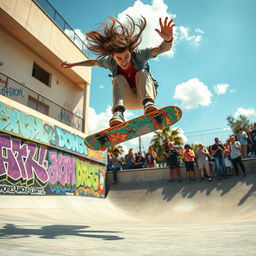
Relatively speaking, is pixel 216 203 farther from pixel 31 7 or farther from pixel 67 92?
pixel 31 7

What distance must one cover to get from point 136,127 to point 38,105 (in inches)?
312

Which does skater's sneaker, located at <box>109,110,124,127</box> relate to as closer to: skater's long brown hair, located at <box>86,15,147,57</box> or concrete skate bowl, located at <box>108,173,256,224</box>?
skater's long brown hair, located at <box>86,15,147,57</box>

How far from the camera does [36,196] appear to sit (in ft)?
25.0

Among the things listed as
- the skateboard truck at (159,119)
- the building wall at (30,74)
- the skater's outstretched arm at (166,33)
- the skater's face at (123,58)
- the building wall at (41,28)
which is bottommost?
the skateboard truck at (159,119)

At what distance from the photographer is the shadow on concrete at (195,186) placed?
301 inches

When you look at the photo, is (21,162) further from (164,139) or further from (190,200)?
(164,139)

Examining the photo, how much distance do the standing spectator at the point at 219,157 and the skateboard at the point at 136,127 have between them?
5249 mm

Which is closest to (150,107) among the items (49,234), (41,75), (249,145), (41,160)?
(49,234)

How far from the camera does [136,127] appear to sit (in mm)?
3996

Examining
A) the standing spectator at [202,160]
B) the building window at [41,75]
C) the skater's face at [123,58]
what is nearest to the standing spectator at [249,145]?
the standing spectator at [202,160]

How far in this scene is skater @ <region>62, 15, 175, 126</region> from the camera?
12.0 feet

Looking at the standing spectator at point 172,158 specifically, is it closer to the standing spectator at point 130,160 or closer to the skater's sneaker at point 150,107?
the standing spectator at point 130,160

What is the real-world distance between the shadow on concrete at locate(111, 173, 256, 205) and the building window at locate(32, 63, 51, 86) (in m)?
7.20

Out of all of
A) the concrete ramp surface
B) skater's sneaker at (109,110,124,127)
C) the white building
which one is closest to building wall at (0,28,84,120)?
the white building
